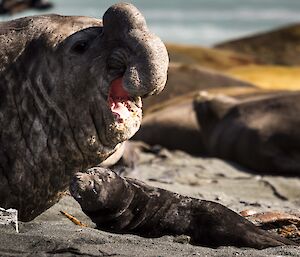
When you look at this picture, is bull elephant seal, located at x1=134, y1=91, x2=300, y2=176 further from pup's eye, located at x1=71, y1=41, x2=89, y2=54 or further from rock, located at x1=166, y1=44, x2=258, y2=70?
rock, located at x1=166, y1=44, x2=258, y2=70

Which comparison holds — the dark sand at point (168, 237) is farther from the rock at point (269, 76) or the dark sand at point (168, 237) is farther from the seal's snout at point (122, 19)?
the rock at point (269, 76)

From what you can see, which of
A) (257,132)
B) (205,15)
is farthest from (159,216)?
(205,15)

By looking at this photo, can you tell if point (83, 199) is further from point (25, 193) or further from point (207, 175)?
point (207, 175)

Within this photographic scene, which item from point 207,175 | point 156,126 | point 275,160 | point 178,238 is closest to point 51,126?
point 178,238

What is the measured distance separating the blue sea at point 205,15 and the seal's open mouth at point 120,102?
98.8 ft

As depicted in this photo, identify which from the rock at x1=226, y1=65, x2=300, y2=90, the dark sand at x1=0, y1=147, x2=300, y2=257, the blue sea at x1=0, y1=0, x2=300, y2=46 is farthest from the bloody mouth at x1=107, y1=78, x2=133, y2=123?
the blue sea at x1=0, y1=0, x2=300, y2=46

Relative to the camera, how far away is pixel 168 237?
13.0 feet

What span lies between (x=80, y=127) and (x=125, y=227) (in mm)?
480

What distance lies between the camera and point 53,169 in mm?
4121

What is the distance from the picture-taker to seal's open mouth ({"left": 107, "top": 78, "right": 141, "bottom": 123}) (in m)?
3.94

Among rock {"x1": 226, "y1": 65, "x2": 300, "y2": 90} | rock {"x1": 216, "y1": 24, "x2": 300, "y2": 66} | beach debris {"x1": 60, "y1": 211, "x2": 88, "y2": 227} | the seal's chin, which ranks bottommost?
rock {"x1": 216, "y1": 24, "x2": 300, "y2": 66}

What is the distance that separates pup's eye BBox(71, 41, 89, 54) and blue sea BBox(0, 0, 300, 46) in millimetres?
30014

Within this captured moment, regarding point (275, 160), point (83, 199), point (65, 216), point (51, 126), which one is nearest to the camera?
point (83, 199)

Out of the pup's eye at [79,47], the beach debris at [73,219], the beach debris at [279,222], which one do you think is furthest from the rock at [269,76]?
the pup's eye at [79,47]
